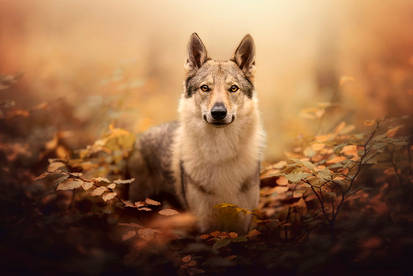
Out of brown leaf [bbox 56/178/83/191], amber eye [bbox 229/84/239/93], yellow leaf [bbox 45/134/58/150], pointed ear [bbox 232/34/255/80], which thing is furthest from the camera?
yellow leaf [bbox 45/134/58/150]

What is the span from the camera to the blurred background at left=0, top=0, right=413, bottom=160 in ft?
18.8

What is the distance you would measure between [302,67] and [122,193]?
4795 mm

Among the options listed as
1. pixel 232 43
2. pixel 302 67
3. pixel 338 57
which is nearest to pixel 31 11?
pixel 232 43

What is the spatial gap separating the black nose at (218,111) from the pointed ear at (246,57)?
76 cm

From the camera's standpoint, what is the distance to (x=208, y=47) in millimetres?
6777

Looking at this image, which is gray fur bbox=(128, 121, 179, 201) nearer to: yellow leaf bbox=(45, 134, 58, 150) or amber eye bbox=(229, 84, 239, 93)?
amber eye bbox=(229, 84, 239, 93)

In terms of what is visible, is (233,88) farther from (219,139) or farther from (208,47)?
(208,47)

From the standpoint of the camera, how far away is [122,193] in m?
4.49

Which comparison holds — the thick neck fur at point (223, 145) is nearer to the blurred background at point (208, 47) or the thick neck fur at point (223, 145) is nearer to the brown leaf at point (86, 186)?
the brown leaf at point (86, 186)

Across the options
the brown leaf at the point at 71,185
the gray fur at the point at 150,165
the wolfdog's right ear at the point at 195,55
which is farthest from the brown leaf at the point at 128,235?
the wolfdog's right ear at the point at 195,55

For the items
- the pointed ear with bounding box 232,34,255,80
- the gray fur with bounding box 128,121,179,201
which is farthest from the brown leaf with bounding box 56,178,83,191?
the pointed ear with bounding box 232,34,255,80

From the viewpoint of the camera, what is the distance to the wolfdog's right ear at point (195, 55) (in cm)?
362

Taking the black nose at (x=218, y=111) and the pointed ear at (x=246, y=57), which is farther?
the pointed ear at (x=246, y=57)

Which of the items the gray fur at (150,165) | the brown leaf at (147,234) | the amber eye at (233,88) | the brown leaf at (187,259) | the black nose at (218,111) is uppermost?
the amber eye at (233,88)
